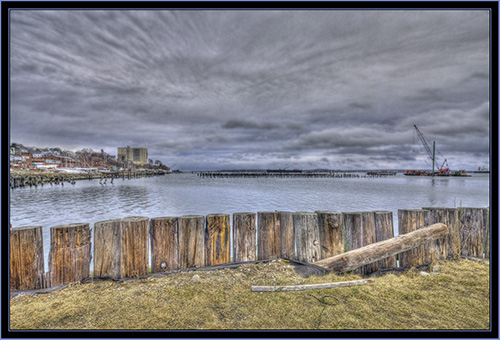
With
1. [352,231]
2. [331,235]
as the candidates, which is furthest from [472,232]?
[331,235]

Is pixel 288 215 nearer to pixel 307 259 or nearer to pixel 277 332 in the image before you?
pixel 307 259

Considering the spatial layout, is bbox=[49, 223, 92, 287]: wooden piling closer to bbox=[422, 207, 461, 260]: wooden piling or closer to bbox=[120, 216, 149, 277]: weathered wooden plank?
bbox=[120, 216, 149, 277]: weathered wooden plank

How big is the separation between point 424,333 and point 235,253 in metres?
2.80

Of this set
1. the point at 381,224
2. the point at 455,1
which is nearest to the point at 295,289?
the point at 381,224

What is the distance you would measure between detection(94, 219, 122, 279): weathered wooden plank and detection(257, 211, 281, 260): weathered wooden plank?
7.55ft

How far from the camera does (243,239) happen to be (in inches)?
162

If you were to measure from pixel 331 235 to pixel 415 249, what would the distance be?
177 centimetres

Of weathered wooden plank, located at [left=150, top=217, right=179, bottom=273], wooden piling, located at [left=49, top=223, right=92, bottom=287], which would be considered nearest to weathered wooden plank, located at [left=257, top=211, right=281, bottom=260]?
weathered wooden plank, located at [left=150, top=217, right=179, bottom=273]

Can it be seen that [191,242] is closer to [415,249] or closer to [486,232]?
[415,249]

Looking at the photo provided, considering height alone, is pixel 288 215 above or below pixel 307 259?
above

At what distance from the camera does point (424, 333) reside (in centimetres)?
190

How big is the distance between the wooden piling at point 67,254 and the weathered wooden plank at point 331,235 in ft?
12.7

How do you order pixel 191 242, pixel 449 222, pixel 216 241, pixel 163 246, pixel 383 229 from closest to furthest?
1. pixel 163 246
2. pixel 191 242
3. pixel 216 241
4. pixel 383 229
5. pixel 449 222

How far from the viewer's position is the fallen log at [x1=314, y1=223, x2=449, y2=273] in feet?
12.8
